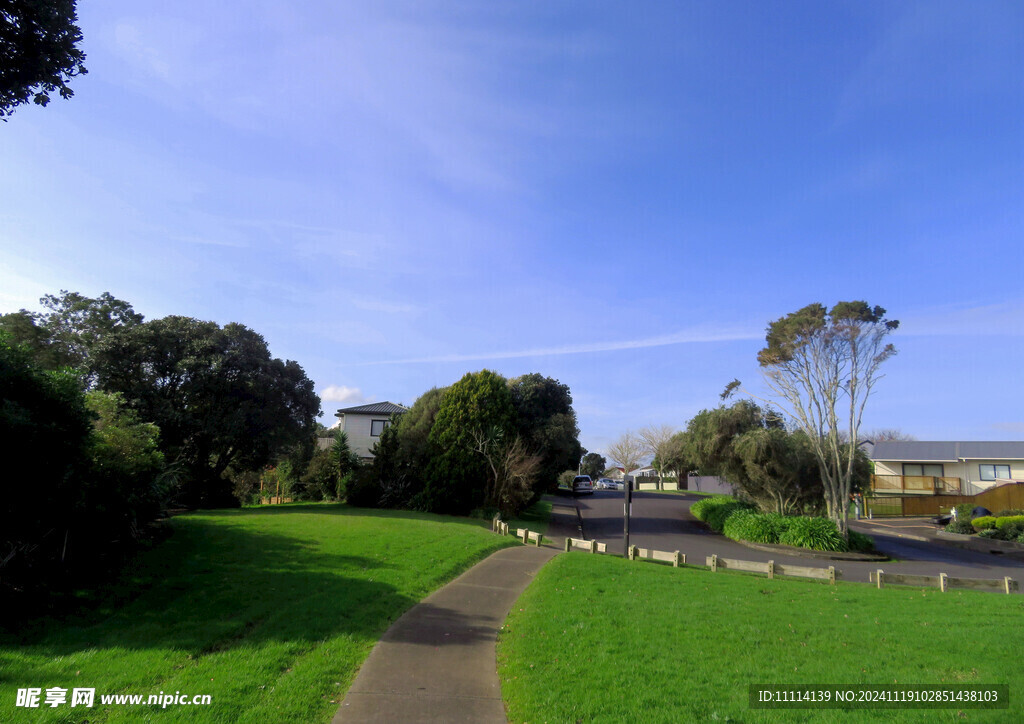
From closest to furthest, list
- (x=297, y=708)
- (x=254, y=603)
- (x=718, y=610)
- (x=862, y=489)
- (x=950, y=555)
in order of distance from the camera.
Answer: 1. (x=297, y=708)
2. (x=254, y=603)
3. (x=718, y=610)
4. (x=950, y=555)
5. (x=862, y=489)

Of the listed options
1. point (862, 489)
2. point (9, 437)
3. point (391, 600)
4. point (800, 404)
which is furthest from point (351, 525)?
point (862, 489)

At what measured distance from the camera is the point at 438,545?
639 inches

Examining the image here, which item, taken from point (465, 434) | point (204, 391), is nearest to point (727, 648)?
point (465, 434)

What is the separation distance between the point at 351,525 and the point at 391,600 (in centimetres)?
960

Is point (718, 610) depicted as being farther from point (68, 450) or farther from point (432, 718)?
point (68, 450)

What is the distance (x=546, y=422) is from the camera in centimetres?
3309

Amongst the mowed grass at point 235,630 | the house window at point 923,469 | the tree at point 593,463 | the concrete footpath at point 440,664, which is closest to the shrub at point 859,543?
the mowed grass at point 235,630

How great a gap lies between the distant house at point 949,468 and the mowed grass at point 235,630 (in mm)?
43751

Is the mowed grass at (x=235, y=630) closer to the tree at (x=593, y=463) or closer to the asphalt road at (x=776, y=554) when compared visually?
the asphalt road at (x=776, y=554)

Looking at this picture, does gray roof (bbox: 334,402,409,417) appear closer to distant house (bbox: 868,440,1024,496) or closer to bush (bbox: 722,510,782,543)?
bush (bbox: 722,510,782,543)

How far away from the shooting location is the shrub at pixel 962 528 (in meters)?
30.5

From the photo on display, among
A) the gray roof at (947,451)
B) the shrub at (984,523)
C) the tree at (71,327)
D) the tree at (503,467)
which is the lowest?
the shrub at (984,523)

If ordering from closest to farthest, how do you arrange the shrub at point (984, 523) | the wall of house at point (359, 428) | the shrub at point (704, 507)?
the shrub at point (984, 523) < the shrub at point (704, 507) < the wall of house at point (359, 428)

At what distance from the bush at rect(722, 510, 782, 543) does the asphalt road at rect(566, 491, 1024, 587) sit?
0.51m
